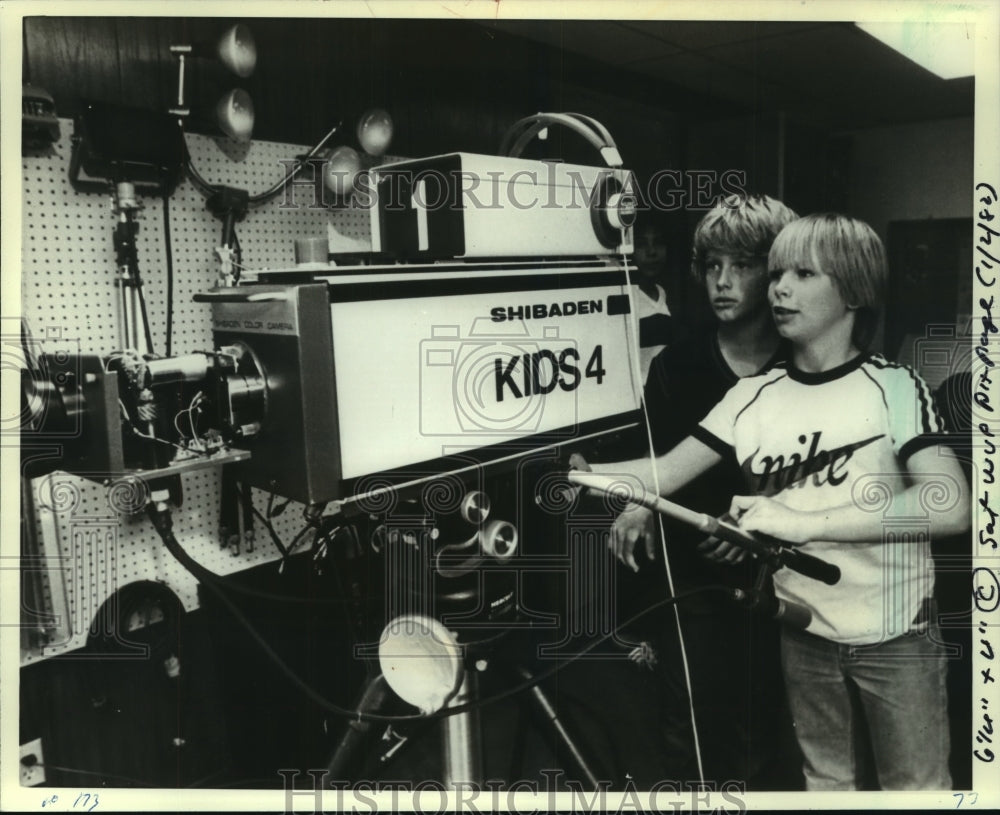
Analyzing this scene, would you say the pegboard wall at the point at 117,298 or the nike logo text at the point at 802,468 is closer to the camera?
the pegboard wall at the point at 117,298

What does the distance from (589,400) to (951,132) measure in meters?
0.80

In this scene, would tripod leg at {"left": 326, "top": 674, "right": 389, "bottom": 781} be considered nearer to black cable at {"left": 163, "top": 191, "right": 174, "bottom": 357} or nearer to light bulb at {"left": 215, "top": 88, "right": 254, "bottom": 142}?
black cable at {"left": 163, "top": 191, "right": 174, "bottom": 357}

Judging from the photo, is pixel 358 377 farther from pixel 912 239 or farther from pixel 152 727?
pixel 912 239

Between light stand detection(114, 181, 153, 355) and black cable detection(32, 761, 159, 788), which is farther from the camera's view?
black cable detection(32, 761, 159, 788)

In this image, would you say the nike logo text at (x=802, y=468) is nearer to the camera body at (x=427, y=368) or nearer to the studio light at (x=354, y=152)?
the camera body at (x=427, y=368)

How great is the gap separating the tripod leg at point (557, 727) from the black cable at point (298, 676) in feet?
0.07

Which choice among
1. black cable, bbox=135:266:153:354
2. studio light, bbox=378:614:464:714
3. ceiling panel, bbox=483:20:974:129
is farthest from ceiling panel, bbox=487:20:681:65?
studio light, bbox=378:614:464:714

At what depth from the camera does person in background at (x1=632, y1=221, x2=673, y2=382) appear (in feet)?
4.37

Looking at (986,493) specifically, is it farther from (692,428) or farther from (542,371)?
(542,371)

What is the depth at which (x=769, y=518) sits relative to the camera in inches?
52.4

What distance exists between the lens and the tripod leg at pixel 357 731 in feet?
4.13

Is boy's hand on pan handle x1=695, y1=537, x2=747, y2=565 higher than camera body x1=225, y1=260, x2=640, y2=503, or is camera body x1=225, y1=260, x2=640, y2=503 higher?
camera body x1=225, y1=260, x2=640, y2=503

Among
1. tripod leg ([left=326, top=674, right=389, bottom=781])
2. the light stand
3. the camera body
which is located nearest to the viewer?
the camera body

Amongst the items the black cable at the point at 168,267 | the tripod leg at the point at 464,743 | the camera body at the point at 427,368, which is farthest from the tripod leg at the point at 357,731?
the black cable at the point at 168,267
